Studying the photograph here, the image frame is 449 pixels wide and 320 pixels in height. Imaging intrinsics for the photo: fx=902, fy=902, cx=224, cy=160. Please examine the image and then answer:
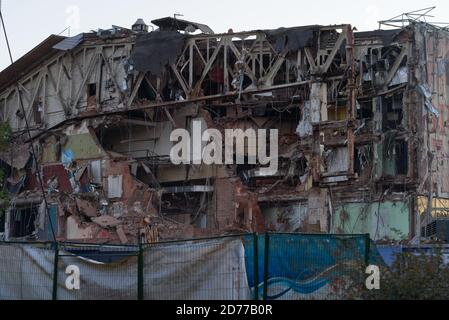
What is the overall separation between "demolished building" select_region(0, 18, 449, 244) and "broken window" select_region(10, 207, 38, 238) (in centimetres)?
7

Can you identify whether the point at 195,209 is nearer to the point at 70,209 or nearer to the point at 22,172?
the point at 70,209

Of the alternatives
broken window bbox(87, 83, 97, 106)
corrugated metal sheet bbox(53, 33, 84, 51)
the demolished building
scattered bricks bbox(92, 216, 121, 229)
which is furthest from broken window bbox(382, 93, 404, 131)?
corrugated metal sheet bbox(53, 33, 84, 51)

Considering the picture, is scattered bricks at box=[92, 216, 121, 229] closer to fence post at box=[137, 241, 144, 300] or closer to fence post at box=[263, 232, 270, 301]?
fence post at box=[137, 241, 144, 300]

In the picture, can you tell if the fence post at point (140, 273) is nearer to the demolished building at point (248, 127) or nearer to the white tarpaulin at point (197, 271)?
the white tarpaulin at point (197, 271)

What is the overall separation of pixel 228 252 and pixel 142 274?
5.77 feet

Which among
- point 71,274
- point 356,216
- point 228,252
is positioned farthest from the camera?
point 356,216

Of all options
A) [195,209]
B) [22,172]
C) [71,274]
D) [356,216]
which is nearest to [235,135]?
[195,209]

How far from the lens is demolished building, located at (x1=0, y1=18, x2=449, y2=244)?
3450 cm

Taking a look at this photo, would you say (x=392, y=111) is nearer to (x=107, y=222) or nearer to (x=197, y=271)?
(x=107, y=222)

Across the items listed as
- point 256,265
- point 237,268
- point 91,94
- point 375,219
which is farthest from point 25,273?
point 91,94

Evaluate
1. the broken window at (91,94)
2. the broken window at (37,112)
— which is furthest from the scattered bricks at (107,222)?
the broken window at (37,112)

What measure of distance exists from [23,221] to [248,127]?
10766 mm

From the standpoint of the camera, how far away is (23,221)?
39344mm

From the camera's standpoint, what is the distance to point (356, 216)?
114 feet
